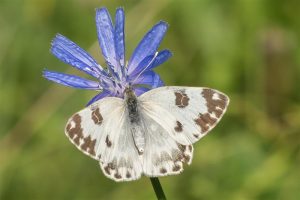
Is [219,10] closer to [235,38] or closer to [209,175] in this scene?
[235,38]

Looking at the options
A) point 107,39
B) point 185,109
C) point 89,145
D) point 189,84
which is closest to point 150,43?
point 107,39

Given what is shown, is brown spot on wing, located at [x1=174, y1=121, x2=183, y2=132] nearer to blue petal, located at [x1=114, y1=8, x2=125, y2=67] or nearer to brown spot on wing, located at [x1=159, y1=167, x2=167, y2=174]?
brown spot on wing, located at [x1=159, y1=167, x2=167, y2=174]

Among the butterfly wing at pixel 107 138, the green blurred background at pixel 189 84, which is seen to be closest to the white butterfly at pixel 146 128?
the butterfly wing at pixel 107 138

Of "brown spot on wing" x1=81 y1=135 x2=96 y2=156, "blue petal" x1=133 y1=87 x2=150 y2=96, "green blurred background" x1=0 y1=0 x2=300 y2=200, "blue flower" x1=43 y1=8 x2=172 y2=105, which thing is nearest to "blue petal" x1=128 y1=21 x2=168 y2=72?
"blue flower" x1=43 y1=8 x2=172 y2=105

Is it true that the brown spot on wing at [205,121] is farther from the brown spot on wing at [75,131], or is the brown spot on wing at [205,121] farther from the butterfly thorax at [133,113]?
the brown spot on wing at [75,131]

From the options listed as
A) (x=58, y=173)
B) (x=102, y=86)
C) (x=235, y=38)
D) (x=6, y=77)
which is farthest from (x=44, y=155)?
(x=102, y=86)

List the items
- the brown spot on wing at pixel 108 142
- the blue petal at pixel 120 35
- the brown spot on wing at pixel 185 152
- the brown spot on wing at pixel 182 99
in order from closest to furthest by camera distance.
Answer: the brown spot on wing at pixel 185 152 < the brown spot on wing at pixel 108 142 < the brown spot on wing at pixel 182 99 < the blue petal at pixel 120 35
